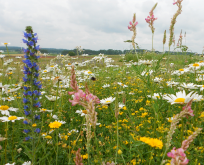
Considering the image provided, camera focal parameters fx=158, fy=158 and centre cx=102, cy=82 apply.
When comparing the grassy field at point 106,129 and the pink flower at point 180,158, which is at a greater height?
the pink flower at point 180,158

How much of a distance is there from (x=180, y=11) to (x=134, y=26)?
0.79 m

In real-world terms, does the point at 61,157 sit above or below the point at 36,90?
below

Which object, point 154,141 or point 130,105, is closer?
point 154,141

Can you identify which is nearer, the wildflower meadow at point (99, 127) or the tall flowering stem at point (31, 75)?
the wildflower meadow at point (99, 127)

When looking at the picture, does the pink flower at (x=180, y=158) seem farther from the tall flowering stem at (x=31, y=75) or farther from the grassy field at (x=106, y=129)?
the tall flowering stem at (x=31, y=75)

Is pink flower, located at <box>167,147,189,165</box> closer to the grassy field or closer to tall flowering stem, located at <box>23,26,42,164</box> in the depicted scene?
the grassy field

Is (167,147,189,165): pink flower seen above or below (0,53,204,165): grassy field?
above

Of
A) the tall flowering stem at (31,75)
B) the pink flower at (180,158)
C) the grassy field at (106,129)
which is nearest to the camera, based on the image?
the pink flower at (180,158)

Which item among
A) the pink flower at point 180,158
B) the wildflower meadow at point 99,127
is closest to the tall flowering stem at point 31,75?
the wildflower meadow at point 99,127

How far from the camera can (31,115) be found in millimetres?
2088

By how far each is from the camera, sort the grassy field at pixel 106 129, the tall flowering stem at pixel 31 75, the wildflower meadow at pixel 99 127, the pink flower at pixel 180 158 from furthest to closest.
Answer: the tall flowering stem at pixel 31 75 < the grassy field at pixel 106 129 < the wildflower meadow at pixel 99 127 < the pink flower at pixel 180 158

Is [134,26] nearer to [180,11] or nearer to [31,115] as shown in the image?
[180,11]

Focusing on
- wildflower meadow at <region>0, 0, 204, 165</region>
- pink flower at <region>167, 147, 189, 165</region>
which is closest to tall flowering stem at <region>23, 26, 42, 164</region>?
wildflower meadow at <region>0, 0, 204, 165</region>

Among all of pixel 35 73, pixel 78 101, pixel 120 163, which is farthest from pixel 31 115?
pixel 78 101
